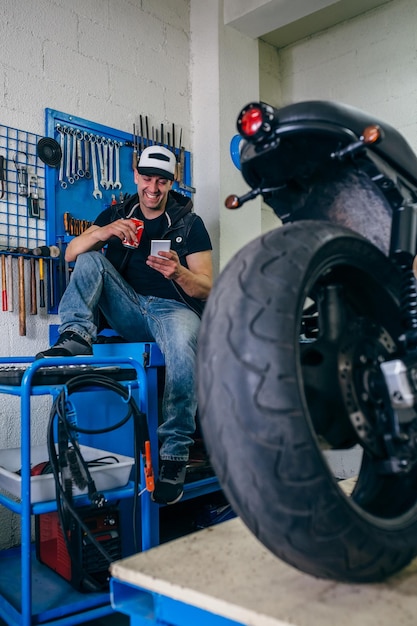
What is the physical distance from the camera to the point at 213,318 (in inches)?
29.8

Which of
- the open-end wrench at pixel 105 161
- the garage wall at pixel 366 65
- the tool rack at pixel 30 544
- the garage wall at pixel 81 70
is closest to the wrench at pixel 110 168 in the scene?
the open-end wrench at pixel 105 161

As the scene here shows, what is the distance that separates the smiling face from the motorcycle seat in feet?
5.16

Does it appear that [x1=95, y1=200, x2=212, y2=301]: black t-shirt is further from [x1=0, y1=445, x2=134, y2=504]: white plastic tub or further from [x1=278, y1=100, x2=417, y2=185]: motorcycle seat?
[x1=278, y1=100, x2=417, y2=185]: motorcycle seat

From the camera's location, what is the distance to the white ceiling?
10.0 feet

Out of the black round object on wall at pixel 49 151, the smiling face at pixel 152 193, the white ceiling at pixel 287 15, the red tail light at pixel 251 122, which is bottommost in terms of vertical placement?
the red tail light at pixel 251 122

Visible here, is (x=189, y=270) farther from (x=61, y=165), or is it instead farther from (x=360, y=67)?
(x=360, y=67)

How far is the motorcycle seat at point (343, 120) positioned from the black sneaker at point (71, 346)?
3.98 ft

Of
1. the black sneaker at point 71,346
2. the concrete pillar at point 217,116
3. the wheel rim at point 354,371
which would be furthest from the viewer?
the concrete pillar at point 217,116

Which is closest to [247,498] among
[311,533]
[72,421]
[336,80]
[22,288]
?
[311,533]

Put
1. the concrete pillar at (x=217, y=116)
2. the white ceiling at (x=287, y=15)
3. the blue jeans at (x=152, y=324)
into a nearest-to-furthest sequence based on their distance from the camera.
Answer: the blue jeans at (x=152, y=324)
the white ceiling at (x=287, y=15)
the concrete pillar at (x=217, y=116)

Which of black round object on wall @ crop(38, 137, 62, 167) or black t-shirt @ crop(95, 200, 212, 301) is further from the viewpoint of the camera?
black round object on wall @ crop(38, 137, 62, 167)

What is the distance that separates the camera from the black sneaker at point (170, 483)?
1861 millimetres

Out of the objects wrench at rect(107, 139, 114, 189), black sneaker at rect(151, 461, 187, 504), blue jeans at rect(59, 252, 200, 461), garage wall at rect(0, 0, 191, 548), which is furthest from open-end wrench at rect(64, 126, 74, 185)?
black sneaker at rect(151, 461, 187, 504)

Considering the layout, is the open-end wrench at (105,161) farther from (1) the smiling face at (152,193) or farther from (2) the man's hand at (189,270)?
(2) the man's hand at (189,270)
